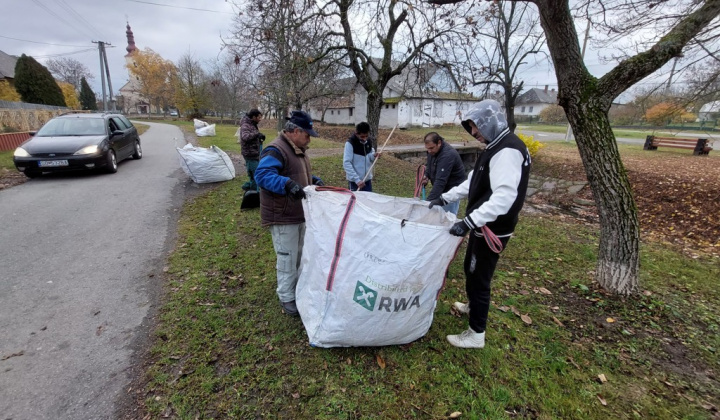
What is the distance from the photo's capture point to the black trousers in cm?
243

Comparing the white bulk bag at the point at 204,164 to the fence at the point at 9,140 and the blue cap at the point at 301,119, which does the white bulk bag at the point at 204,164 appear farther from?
the fence at the point at 9,140

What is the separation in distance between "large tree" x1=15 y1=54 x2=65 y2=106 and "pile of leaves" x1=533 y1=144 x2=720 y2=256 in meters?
35.5

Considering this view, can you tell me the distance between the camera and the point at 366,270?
7.05 feet

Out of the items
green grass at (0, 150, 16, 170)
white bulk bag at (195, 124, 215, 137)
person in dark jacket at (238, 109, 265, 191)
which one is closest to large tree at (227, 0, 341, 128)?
person in dark jacket at (238, 109, 265, 191)

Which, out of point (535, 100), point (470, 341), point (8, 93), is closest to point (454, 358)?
point (470, 341)

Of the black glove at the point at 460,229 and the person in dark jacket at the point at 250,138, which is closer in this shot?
the black glove at the point at 460,229

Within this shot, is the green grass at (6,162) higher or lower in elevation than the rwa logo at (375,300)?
higher

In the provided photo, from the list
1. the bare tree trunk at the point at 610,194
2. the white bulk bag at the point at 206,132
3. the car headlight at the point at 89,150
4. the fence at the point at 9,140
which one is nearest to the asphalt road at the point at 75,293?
the car headlight at the point at 89,150

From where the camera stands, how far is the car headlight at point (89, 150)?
7.51 meters

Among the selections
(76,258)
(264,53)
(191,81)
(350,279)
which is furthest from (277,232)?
Result: (191,81)

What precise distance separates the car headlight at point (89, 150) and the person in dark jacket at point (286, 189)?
24.5 feet

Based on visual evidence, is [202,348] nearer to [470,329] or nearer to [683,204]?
[470,329]

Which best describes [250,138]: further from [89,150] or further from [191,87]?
[191,87]

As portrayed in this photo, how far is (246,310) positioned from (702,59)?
28.5ft
